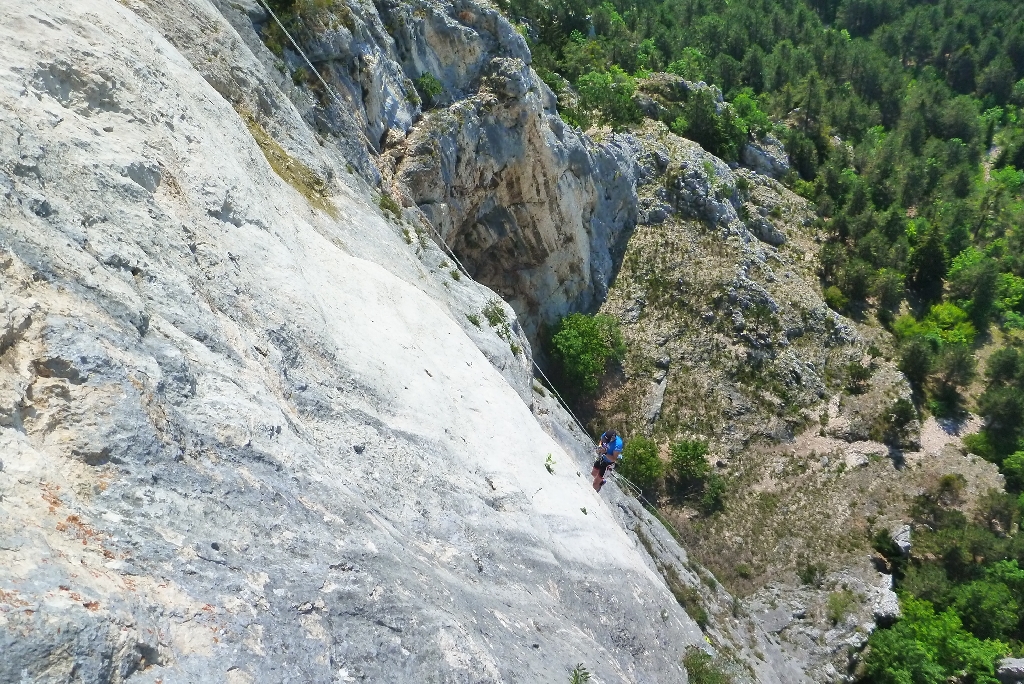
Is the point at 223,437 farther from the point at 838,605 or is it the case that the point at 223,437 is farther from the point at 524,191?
the point at 838,605

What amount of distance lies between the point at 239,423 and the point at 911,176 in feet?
237

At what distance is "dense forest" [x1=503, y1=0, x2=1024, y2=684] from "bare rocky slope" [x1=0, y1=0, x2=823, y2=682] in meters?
22.6

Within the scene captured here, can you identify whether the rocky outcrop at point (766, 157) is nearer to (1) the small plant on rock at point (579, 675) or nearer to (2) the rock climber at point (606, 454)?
(2) the rock climber at point (606, 454)

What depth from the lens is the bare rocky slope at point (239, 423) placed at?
20.9 feet

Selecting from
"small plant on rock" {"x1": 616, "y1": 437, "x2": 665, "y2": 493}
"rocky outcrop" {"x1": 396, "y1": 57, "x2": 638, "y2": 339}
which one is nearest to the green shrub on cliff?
"rocky outcrop" {"x1": 396, "y1": 57, "x2": 638, "y2": 339}

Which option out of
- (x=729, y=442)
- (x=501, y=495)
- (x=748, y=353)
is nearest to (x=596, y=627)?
(x=501, y=495)

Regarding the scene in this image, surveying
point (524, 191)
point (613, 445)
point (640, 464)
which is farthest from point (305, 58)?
point (640, 464)

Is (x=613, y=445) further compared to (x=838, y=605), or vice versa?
(x=838, y=605)

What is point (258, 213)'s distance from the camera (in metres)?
12.3

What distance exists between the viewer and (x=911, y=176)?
6394 centimetres

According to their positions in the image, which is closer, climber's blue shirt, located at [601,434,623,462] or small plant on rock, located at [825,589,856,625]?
climber's blue shirt, located at [601,434,623,462]

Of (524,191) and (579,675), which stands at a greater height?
(524,191)

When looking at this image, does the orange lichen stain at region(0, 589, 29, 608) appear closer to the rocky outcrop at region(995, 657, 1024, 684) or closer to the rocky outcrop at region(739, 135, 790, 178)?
the rocky outcrop at region(995, 657, 1024, 684)

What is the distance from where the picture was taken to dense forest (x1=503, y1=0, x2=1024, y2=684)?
32.8 m
